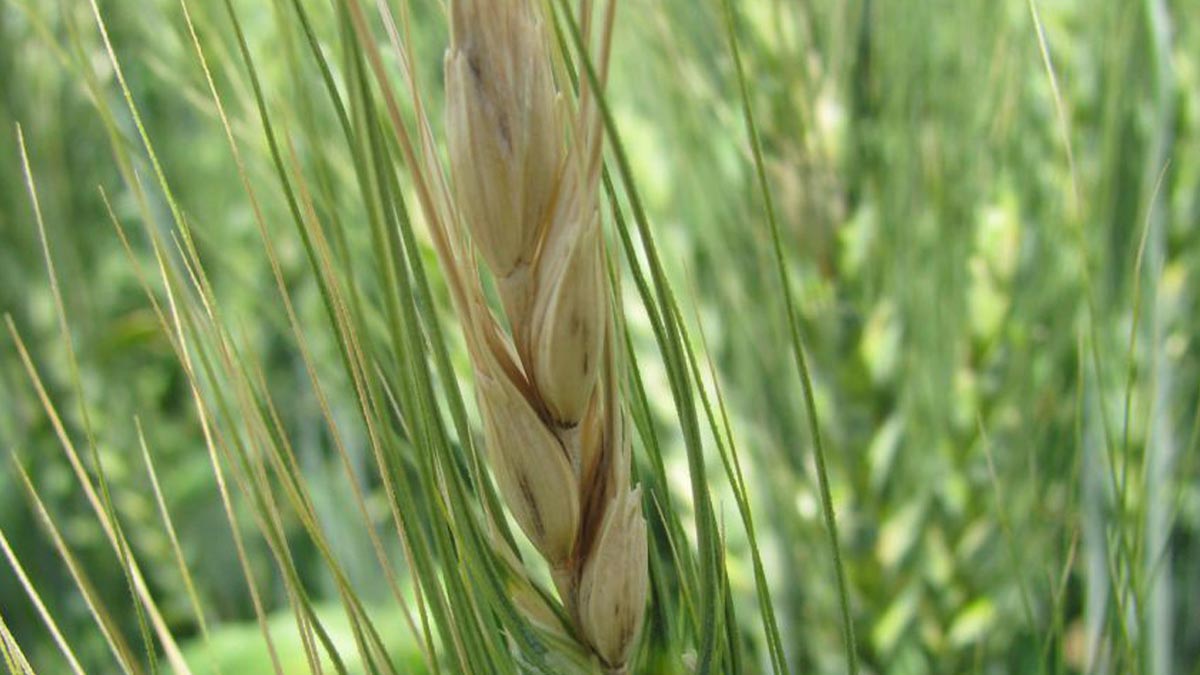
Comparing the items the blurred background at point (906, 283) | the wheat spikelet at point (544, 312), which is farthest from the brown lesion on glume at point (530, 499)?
the blurred background at point (906, 283)

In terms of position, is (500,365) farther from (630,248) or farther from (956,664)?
(956,664)

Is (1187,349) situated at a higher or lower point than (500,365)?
lower

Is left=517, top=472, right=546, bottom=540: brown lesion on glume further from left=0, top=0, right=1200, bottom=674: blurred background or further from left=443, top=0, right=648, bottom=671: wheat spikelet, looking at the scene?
left=0, top=0, right=1200, bottom=674: blurred background

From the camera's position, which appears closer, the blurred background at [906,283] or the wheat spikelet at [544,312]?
the wheat spikelet at [544,312]

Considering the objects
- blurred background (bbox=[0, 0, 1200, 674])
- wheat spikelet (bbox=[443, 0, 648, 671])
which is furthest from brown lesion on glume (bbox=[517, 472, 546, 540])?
blurred background (bbox=[0, 0, 1200, 674])

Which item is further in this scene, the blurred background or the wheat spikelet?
the blurred background

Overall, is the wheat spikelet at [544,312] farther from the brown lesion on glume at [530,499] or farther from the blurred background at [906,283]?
the blurred background at [906,283]

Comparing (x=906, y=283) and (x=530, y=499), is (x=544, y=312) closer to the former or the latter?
(x=530, y=499)

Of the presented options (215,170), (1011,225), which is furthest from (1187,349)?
(215,170)

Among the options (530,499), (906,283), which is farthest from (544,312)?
(906,283)
